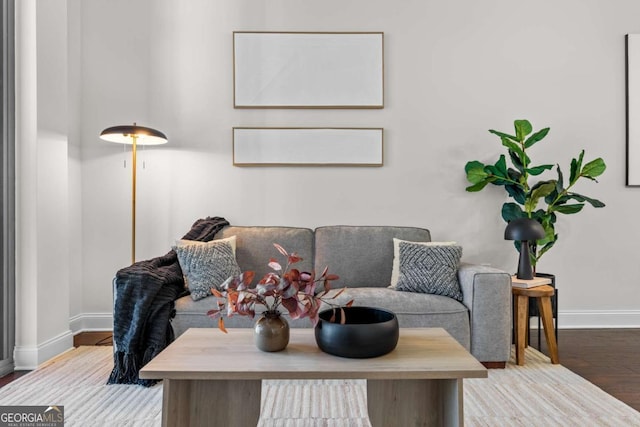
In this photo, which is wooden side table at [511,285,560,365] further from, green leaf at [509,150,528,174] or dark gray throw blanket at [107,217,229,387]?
dark gray throw blanket at [107,217,229,387]

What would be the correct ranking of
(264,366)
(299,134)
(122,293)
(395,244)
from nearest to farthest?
(264,366), (122,293), (395,244), (299,134)

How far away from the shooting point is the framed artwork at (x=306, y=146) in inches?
124

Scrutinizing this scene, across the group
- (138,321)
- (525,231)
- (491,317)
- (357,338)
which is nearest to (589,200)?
(525,231)

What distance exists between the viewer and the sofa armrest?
232 centimetres

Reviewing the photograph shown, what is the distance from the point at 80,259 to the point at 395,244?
8.12ft

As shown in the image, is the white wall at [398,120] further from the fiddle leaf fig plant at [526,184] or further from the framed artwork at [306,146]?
the fiddle leaf fig plant at [526,184]

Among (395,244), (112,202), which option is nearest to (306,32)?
(395,244)

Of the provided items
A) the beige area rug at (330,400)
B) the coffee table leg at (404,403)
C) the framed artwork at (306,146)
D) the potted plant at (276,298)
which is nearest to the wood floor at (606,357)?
the beige area rug at (330,400)

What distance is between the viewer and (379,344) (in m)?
1.27

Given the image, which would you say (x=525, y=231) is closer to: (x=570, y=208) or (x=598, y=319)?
(x=570, y=208)

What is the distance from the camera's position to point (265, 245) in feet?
9.30

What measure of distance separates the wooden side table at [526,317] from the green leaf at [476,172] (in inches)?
34.4

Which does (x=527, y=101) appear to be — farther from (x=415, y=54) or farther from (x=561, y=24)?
(x=415, y=54)

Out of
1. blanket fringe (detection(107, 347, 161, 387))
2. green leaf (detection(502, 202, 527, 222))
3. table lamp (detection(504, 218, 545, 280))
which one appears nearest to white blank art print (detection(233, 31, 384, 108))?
green leaf (detection(502, 202, 527, 222))
